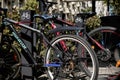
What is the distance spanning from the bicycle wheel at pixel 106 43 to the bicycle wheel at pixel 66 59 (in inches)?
13.5

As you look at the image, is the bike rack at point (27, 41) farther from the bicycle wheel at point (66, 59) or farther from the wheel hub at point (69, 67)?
the wheel hub at point (69, 67)

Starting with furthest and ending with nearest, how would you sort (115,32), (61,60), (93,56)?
(115,32)
(61,60)
(93,56)

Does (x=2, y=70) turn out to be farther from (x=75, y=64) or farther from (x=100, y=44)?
(x=100, y=44)

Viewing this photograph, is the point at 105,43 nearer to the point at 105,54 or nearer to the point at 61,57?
the point at 105,54

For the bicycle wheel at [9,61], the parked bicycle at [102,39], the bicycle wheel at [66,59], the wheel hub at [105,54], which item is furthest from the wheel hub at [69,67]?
the bicycle wheel at [9,61]

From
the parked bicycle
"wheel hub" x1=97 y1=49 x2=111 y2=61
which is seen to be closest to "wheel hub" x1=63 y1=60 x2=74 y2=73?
the parked bicycle

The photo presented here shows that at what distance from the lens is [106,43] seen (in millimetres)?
6781

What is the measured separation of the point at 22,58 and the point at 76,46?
3.22ft

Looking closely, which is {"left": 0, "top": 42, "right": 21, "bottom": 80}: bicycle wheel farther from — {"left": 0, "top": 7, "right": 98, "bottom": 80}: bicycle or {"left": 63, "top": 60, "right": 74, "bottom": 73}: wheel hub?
{"left": 63, "top": 60, "right": 74, "bottom": 73}: wheel hub

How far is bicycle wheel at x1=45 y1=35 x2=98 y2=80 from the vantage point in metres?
5.74

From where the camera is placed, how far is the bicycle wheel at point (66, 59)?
5742 mm

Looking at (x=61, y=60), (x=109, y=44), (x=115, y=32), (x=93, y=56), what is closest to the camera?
(x=93, y=56)

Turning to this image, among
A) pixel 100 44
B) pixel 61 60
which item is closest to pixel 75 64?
pixel 61 60

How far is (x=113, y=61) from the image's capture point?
22.3ft
